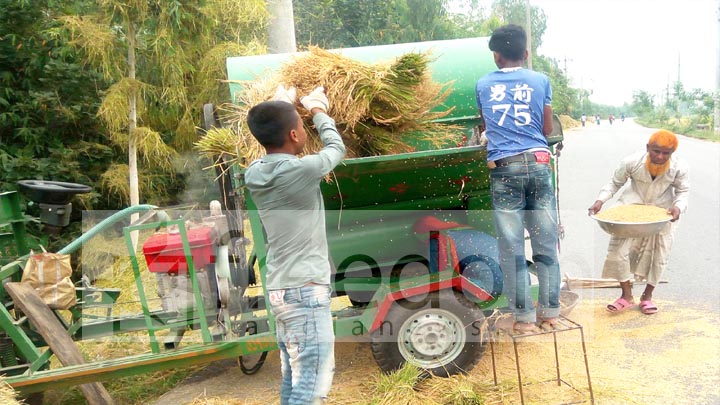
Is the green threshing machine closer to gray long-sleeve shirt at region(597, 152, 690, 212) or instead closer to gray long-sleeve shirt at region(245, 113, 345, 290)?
gray long-sleeve shirt at region(245, 113, 345, 290)

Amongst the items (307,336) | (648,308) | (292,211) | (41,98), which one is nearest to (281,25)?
(41,98)

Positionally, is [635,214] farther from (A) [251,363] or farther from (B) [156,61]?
(B) [156,61]

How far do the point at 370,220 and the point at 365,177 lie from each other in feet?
2.13

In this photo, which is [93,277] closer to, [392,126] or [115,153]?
[115,153]

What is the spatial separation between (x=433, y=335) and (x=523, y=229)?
0.95 meters

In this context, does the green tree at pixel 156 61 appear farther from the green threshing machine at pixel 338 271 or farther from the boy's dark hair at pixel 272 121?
the boy's dark hair at pixel 272 121

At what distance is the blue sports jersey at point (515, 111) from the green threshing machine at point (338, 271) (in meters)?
0.18

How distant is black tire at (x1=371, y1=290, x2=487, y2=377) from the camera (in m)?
3.82

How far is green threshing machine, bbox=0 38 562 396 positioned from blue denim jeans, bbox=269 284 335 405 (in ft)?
2.91

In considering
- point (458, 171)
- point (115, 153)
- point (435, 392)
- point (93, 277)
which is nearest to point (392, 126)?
point (458, 171)

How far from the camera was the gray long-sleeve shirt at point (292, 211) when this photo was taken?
2.71m

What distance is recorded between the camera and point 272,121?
2748mm

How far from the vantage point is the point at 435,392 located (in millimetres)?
3625

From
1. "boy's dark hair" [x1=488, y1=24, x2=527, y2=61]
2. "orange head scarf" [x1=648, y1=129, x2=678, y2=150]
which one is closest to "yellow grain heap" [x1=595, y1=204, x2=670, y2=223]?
"orange head scarf" [x1=648, y1=129, x2=678, y2=150]
